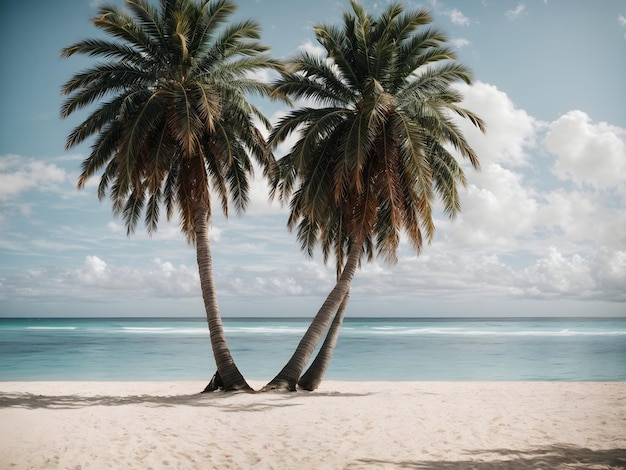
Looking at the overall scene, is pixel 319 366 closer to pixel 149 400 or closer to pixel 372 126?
pixel 149 400

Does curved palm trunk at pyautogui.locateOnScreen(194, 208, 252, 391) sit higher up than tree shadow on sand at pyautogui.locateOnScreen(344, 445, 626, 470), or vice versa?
curved palm trunk at pyautogui.locateOnScreen(194, 208, 252, 391)

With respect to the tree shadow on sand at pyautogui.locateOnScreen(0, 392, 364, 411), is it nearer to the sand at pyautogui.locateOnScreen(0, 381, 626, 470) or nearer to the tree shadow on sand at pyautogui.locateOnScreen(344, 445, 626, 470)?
the sand at pyautogui.locateOnScreen(0, 381, 626, 470)

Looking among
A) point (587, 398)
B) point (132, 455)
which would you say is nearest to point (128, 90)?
point (132, 455)

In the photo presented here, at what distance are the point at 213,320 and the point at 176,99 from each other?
17.4ft

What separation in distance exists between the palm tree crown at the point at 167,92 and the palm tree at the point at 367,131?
3.98ft

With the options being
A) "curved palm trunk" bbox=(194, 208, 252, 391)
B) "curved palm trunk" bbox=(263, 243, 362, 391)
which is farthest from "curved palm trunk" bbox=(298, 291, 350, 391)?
"curved palm trunk" bbox=(194, 208, 252, 391)

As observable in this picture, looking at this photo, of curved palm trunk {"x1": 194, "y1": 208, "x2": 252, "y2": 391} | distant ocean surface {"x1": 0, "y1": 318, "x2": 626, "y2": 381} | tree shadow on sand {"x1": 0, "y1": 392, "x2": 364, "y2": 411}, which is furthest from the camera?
distant ocean surface {"x1": 0, "y1": 318, "x2": 626, "y2": 381}

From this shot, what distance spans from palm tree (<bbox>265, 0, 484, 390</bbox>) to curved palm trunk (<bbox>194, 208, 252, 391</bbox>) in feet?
3.00

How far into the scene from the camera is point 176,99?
13.3m

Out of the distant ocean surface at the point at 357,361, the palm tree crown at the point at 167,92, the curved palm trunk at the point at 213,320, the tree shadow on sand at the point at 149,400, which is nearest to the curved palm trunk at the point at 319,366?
the tree shadow on sand at the point at 149,400

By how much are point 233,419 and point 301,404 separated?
1.97 meters

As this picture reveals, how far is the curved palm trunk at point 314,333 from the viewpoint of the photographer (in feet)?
45.6

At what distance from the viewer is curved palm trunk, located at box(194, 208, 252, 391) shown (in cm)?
1388

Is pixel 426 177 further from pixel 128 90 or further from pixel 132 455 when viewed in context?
pixel 132 455
